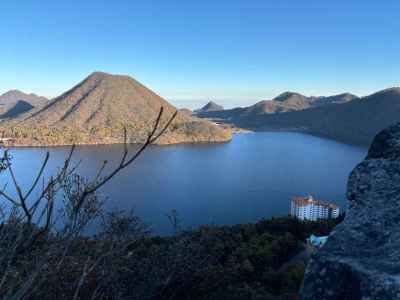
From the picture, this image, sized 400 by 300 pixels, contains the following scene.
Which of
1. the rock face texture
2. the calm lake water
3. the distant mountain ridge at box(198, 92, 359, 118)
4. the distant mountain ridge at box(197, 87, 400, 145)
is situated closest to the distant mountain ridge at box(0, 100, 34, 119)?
the calm lake water

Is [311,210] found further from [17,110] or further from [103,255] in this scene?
[17,110]

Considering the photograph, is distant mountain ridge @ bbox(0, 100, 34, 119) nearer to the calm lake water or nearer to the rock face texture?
the calm lake water

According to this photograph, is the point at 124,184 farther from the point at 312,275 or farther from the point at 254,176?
the point at 312,275

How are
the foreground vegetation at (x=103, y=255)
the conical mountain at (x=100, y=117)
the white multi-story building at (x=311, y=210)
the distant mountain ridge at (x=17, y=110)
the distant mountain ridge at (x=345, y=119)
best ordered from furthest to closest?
the distant mountain ridge at (x=17, y=110), the distant mountain ridge at (x=345, y=119), the conical mountain at (x=100, y=117), the white multi-story building at (x=311, y=210), the foreground vegetation at (x=103, y=255)

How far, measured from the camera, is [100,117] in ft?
231

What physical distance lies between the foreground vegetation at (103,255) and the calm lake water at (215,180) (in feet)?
34.7

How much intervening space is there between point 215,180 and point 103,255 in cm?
3093

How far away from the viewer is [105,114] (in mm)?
72688

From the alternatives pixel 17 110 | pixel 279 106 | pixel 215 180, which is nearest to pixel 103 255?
pixel 215 180

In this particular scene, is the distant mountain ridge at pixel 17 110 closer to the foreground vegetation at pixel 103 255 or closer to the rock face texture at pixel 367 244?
the foreground vegetation at pixel 103 255

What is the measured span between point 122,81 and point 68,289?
95.5m

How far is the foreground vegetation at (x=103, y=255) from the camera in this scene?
784 mm

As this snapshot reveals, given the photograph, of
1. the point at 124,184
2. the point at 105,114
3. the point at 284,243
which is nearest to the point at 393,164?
the point at 284,243

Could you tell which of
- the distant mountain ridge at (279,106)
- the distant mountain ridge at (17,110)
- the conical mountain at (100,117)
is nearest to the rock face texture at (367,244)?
the conical mountain at (100,117)
